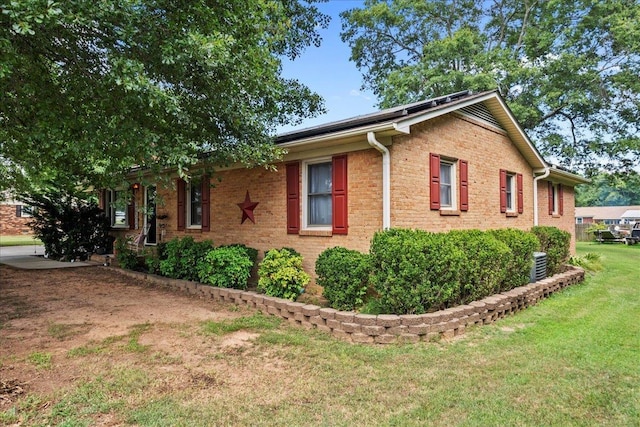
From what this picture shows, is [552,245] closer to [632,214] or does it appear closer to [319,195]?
[319,195]

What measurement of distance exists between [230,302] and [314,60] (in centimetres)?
1134

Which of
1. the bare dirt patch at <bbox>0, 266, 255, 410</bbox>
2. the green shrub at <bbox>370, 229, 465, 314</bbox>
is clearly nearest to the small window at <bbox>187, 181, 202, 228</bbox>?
the bare dirt patch at <bbox>0, 266, 255, 410</bbox>

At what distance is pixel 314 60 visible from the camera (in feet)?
50.6

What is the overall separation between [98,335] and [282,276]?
2.92 metres

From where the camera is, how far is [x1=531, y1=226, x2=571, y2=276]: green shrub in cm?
977

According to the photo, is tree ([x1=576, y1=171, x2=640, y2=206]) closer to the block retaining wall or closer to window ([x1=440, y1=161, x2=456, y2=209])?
window ([x1=440, y1=161, x2=456, y2=209])

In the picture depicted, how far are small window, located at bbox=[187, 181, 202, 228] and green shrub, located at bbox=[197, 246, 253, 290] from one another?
3253mm

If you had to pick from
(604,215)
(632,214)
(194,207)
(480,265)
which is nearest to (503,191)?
(480,265)

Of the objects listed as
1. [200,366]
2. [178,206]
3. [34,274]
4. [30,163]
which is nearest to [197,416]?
[200,366]

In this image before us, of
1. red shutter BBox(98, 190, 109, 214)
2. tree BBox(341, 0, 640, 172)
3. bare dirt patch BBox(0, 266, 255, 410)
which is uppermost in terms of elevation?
tree BBox(341, 0, 640, 172)

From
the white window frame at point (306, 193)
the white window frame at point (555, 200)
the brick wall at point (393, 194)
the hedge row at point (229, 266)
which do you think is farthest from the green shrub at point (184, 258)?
the white window frame at point (555, 200)

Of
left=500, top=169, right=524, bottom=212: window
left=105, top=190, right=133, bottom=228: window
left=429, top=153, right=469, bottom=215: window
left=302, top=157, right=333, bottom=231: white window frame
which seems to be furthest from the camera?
left=105, top=190, right=133, bottom=228: window

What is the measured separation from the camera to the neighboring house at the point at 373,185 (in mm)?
6973

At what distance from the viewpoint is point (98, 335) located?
212 inches
